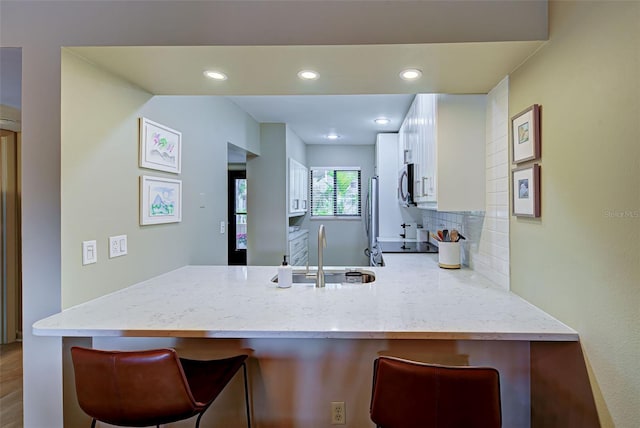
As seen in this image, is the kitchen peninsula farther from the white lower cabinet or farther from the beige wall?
the white lower cabinet

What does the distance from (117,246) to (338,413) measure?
1.46 m

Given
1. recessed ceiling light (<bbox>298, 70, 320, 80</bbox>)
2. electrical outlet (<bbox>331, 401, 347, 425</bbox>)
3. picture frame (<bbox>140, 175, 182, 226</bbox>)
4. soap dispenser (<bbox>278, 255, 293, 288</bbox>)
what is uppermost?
recessed ceiling light (<bbox>298, 70, 320, 80</bbox>)

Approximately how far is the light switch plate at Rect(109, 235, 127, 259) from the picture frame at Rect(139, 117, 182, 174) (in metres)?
0.45

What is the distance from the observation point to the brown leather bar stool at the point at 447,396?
3.36 feet

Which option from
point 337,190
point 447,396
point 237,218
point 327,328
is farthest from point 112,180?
point 237,218

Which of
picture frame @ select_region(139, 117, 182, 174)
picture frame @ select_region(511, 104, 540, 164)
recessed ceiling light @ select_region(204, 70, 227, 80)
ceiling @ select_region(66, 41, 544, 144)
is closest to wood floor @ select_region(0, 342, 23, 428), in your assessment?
picture frame @ select_region(139, 117, 182, 174)

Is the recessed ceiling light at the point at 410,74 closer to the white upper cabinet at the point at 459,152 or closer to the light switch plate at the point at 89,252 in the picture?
the white upper cabinet at the point at 459,152

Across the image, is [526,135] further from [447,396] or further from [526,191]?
[447,396]

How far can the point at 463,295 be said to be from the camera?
1706 mm

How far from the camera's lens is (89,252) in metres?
1.62

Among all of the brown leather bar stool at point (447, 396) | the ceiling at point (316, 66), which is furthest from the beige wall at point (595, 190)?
the brown leather bar stool at point (447, 396)

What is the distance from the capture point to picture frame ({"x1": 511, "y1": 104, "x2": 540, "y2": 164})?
149 cm

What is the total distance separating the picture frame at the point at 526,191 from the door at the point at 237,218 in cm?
564

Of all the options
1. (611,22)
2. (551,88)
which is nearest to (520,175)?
(551,88)
